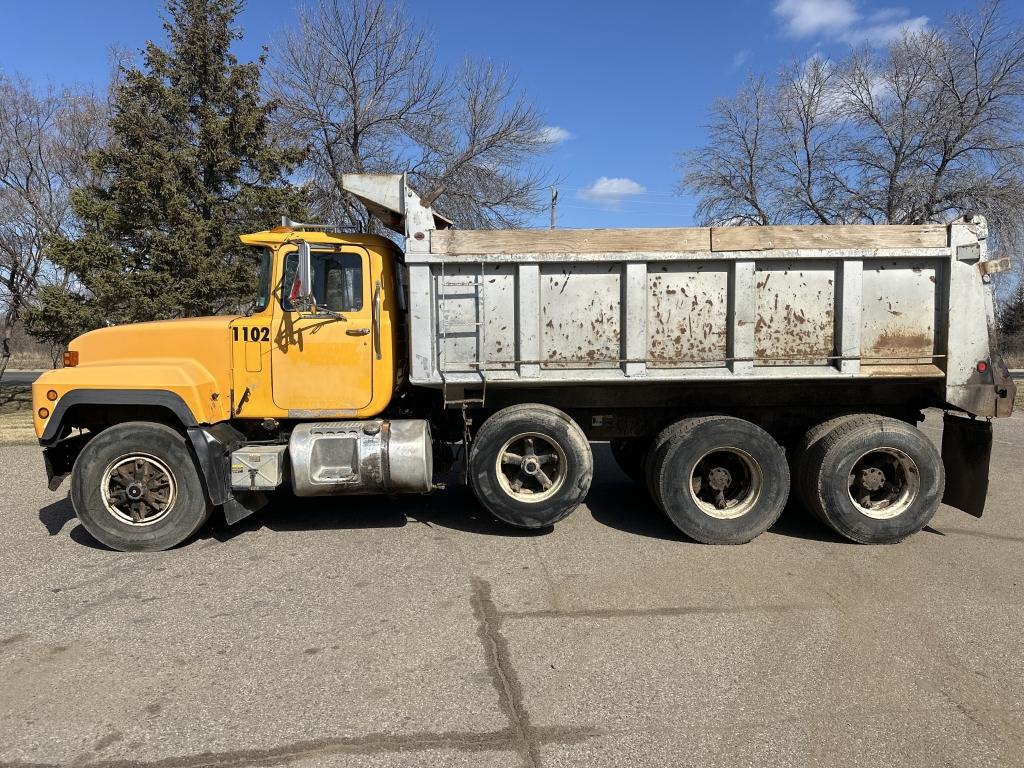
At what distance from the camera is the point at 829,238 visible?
5082mm

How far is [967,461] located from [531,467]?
382cm

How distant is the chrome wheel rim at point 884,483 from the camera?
529 cm

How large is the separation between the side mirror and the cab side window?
0.17 meters

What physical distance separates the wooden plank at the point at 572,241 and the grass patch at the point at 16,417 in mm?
9561

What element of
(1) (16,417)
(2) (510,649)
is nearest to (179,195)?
(1) (16,417)

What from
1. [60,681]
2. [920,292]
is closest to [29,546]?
[60,681]

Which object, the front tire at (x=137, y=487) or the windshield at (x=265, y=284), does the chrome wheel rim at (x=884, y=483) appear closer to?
the windshield at (x=265, y=284)

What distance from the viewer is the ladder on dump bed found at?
5.14 m

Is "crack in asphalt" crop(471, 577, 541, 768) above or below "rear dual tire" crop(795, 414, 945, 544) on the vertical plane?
below

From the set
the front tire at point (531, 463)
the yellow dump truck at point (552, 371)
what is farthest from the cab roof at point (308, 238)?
the front tire at point (531, 463)

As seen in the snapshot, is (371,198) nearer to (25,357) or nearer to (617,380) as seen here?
(617,380)

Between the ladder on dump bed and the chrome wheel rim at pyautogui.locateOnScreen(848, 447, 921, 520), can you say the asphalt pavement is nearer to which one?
the chrome wheel rim at pyautogui.locateOnScreen(848, 447, 921, 520)

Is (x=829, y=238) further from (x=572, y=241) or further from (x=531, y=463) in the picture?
(x=531, y=463)

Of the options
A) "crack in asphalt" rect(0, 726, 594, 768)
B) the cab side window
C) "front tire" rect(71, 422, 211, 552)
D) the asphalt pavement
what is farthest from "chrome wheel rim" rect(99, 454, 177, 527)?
"crack in asphalt" rect(0, 726, 594, 768)
